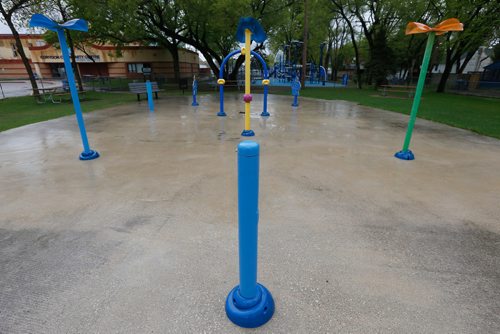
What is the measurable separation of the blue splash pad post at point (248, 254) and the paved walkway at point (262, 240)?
0.31ft

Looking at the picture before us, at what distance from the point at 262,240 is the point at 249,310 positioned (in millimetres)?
936

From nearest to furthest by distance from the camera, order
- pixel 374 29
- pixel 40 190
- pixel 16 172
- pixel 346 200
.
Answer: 1. pixel 346 200
2. pixel 40 190
3. pixel 16 172
4. pixel 374 29

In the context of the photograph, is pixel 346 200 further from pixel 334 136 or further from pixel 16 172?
pixel 16 172

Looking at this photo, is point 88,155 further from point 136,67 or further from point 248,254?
point 136,67

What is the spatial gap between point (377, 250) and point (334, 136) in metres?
4.72

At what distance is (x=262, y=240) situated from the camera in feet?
9.10

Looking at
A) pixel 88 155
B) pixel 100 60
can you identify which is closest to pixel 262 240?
pixel 88 155

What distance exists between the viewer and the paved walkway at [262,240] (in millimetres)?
1967

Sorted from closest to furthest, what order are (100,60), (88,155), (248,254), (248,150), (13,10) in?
(248,150), (248,254), (88,155), (13,10), (100,60)

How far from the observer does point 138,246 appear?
8.81 ft

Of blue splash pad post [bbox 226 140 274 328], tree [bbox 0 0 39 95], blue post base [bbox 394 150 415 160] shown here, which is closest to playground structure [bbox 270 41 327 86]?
tree [bbox 0 0 39 95]

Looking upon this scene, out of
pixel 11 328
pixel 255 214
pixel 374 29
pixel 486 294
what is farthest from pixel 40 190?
pixel 374 29

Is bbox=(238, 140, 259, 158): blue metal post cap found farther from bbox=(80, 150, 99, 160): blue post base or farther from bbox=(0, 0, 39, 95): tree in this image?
bbox=(0, 0, 39, 95): tree

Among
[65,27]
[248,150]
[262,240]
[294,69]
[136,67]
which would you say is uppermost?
[65,27]
